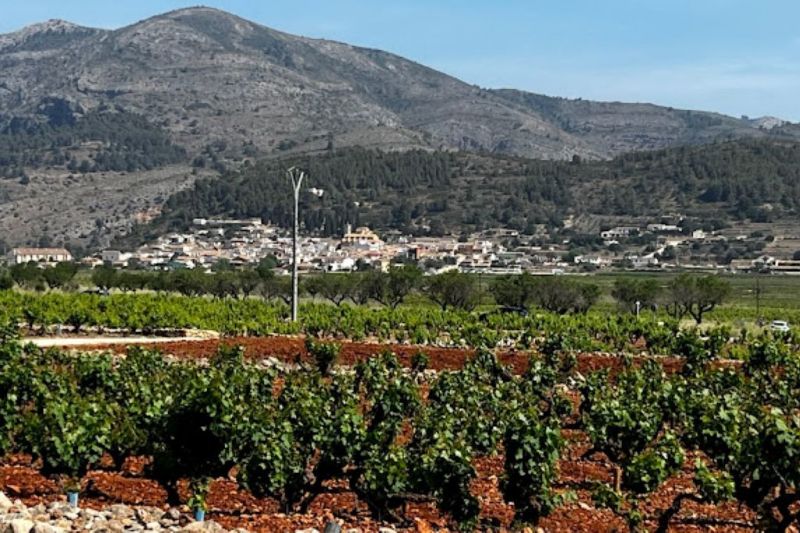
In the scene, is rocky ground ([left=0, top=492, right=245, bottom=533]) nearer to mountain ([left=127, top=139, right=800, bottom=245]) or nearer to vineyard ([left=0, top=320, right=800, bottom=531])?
vineyard ([left=0, top=320, right=800, bottom=531])

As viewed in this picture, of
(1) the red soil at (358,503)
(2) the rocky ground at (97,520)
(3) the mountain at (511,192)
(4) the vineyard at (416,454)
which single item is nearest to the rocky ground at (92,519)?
(2) the rocky ground at (97,520)

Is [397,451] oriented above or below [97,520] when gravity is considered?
above

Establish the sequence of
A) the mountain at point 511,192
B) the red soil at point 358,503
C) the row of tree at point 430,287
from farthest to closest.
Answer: the mountain at point 511,192
the row of tree at point 430,287
the red soil at point 358,503

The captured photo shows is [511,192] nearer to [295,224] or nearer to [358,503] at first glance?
[295,224]

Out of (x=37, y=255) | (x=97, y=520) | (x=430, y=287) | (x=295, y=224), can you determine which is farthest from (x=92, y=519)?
(x=37, y=255)

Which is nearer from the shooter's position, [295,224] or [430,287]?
[295,224]

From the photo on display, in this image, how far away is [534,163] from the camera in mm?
177000

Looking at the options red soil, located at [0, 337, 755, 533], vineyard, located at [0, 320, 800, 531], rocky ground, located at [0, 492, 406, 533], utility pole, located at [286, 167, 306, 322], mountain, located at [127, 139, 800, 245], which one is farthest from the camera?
mountain, located at [127, 139, 800, 245]

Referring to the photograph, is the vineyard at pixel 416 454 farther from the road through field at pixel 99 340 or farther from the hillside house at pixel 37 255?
the hillside house at pixel 37 255

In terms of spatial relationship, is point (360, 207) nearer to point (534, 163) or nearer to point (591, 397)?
point (534, 163)

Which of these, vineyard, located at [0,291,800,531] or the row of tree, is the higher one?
vineyard, located at [0,291,800,531]

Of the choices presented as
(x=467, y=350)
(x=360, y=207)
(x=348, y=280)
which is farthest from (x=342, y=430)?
(x=360, y=207)

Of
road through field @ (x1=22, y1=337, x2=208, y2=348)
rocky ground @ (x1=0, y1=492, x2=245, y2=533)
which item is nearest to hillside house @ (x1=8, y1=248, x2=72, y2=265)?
road through field @ (x1=22, y1=337, x2=208, y2=348)

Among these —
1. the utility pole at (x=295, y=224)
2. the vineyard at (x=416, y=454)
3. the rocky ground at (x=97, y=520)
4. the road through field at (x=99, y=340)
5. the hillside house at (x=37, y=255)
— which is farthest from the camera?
the hillside house at (x=37, y=255)
